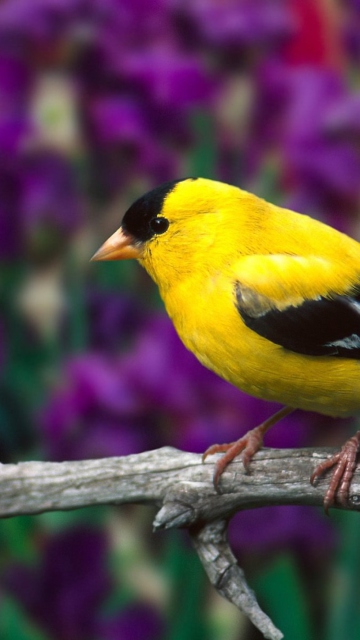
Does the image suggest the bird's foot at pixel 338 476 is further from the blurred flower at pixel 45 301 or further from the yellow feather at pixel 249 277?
the blurred flower at pixel 45 301

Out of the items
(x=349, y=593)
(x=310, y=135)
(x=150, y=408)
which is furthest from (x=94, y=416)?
(x=310, y=135)

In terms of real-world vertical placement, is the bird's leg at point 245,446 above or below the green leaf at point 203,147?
below

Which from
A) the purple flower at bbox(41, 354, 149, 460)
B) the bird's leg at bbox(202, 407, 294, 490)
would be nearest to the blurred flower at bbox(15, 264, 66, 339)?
the purple flower at bbox(41, 354, 149, 460)

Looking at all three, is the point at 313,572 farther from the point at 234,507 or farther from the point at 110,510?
the point at 234,507

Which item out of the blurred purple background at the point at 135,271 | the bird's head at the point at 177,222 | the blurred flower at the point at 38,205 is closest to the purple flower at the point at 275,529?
the blurred purple background at the point at 135,271

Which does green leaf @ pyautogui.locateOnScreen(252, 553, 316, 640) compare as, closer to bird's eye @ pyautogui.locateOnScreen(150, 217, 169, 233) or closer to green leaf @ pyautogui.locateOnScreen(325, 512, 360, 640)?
green leaf @ pyautogui.locateOnScreen(325, 512, 360, 640)
